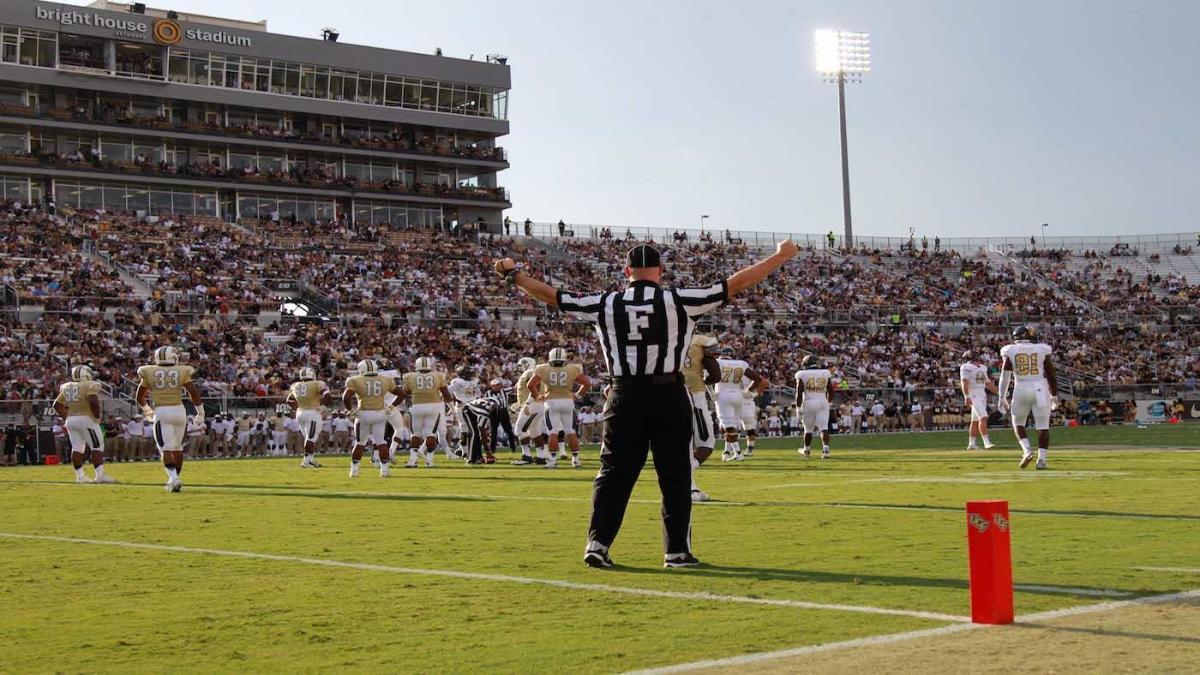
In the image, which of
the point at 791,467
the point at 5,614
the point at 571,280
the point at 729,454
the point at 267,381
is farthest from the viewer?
the point at 571,280

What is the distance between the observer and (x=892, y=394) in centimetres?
5003

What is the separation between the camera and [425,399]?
25141 millimetres

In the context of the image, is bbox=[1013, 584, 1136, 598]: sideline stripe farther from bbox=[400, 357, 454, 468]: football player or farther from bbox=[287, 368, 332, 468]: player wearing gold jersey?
bbox=[287, 368, 332, 468]: player wearing gold jersey

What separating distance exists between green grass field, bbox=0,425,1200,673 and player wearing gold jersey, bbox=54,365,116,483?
4.92 m

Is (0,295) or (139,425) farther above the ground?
(0,295)

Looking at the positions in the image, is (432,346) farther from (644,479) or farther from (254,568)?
(254,568)

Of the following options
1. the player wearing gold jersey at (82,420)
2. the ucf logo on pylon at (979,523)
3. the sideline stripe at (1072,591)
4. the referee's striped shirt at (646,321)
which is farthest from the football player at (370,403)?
the ucf logo on pylon at (979,523)

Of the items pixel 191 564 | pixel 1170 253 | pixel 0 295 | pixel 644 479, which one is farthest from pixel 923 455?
pixel 1170 253

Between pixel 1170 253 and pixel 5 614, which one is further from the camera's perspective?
pixel 1170 253

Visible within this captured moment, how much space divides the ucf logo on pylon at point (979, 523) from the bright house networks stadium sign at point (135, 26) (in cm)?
6095

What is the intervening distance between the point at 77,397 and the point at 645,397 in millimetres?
16069

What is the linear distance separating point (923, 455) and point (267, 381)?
72.3ft

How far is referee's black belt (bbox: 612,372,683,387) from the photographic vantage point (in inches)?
355

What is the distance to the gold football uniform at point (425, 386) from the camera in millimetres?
24828
